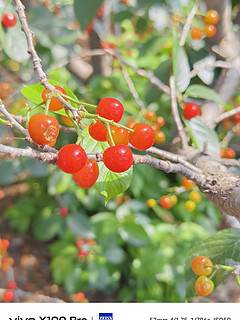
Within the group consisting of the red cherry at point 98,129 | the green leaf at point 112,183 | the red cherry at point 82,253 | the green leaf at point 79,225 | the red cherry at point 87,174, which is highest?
the red cherry at point 98,129

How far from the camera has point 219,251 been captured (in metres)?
0.70

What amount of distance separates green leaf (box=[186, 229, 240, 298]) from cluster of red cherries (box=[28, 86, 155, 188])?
0.34 meters

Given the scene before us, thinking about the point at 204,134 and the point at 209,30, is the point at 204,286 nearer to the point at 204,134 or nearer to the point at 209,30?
the point at 204,134

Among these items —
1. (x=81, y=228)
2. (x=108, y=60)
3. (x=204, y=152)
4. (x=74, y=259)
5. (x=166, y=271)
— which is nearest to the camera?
(x=204, y=152)

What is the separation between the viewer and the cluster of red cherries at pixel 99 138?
432 millimetres

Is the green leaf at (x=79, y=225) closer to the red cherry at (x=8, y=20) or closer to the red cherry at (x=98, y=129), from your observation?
the red cherry at (x=8, y=20)

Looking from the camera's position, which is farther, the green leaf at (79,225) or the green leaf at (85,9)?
the green leaf at (79,225)

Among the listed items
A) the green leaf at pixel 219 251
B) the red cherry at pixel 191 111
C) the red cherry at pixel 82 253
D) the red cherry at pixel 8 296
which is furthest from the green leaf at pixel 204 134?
the red cherry at pixel 82 253

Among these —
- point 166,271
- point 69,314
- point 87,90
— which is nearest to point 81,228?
point 166,271

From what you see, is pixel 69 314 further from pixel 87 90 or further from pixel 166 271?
pixel 87 90

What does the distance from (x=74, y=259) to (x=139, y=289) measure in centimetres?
38

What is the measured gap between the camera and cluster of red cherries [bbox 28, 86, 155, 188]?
43cm

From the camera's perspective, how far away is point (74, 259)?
169 centimetres

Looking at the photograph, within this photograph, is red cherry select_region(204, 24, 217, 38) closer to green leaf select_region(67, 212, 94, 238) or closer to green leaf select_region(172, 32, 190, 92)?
green leaf select_region(172, 32, 190, 92)
